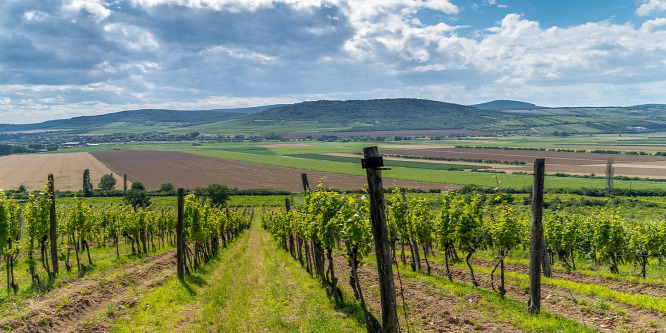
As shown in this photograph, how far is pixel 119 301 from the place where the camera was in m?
16.0

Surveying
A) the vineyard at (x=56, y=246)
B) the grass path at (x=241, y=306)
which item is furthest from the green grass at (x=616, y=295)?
the vineyard at (x=56, y=246)

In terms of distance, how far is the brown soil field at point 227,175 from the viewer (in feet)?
308

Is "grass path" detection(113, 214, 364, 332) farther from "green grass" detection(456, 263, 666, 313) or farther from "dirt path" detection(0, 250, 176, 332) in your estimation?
"green grass" detection(456, 263, 666, 313)

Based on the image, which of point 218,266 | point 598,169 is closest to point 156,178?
point 218,266

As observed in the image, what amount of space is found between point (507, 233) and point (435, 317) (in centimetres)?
492

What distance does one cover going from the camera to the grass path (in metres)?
13.5

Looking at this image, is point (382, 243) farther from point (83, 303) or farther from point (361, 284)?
point (83, 303)

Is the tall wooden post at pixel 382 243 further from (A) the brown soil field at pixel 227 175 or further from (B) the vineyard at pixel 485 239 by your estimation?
(A) the brown soil field at pixel 227 175

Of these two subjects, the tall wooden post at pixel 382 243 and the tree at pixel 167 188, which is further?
the tree at pixel 167 188

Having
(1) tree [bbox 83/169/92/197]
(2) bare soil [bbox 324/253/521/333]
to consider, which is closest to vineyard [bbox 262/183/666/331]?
(2) bare soil [bbox 324/253/521/333]

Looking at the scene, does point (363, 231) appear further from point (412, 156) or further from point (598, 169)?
point (412, 156)

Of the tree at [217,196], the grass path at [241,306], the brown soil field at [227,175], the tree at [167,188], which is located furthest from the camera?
the brown soil field at [227,175]

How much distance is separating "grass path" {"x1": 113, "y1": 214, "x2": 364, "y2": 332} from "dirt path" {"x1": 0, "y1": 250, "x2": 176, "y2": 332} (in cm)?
96

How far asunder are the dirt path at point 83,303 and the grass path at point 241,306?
955 mm
